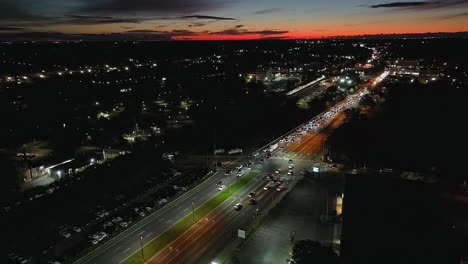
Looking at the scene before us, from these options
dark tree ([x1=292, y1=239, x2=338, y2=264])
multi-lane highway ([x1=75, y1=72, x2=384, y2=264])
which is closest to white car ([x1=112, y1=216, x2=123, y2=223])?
multi-lane highway ([x1=75, y1=72, x2=384, y2=264])

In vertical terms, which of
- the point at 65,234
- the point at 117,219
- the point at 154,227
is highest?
the point at 154,227

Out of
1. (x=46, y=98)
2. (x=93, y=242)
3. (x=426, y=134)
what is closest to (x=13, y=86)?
(x=46, y=98)

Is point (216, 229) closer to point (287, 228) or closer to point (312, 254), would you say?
point (287, 228)

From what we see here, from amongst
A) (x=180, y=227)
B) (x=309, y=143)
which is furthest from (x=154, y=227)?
(x=309, y=143)

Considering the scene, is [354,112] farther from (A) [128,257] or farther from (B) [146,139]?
(A) [128,257]

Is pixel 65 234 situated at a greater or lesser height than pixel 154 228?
lesser

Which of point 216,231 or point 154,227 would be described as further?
point 154,227

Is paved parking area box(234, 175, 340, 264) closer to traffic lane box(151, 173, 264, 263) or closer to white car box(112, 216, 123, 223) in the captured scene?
traffic lane box(151, 173, 264, 263)

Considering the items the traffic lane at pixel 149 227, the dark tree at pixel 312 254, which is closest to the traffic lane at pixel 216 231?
the traffic lane at pixel 149 227
